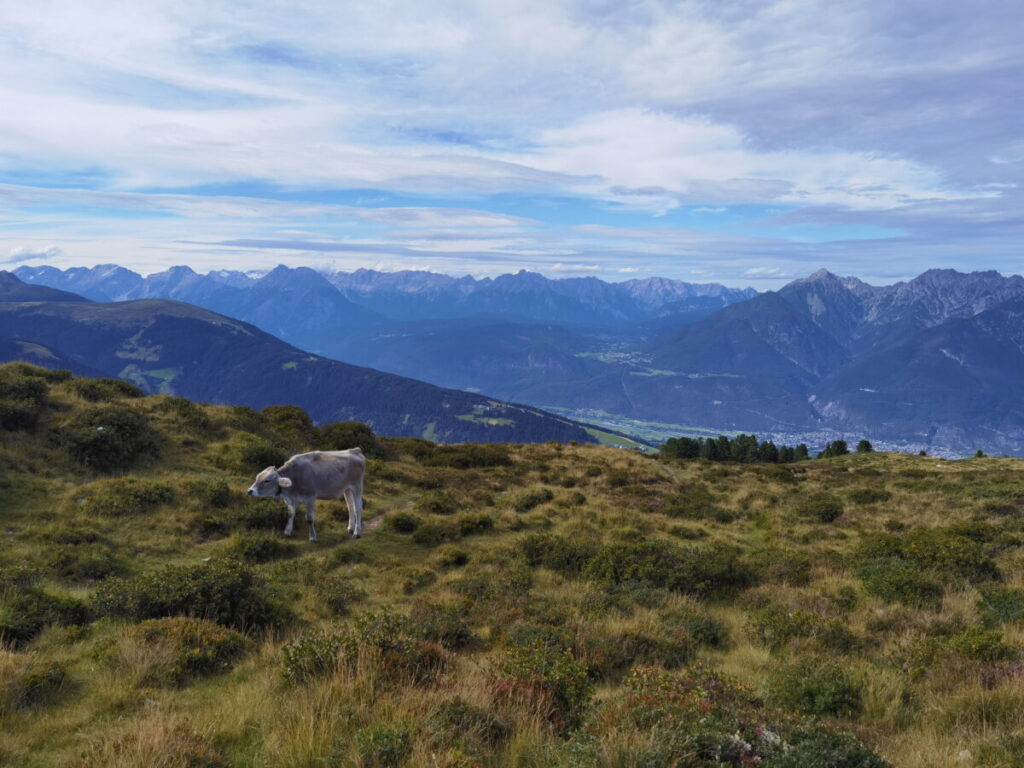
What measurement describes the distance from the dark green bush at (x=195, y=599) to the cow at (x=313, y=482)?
5.68 metres

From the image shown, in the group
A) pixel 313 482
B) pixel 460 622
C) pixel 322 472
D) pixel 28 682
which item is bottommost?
pixel 460 622

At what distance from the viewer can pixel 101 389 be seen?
25469mm

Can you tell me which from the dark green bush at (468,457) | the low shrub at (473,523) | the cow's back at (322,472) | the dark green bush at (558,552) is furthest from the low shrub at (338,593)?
the dark green bush at (468,457)

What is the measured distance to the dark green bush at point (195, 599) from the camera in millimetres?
9664

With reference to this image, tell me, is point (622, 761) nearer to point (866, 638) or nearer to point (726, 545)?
point (866, 638)

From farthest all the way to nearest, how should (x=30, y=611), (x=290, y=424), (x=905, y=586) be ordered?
(x=290, y=424) → (x=905, y=586) → (x=30, y=611)

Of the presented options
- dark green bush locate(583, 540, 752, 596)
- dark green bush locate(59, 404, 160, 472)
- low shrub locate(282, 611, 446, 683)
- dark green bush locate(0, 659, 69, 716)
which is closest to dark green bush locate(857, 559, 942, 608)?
dark green bush locate(583, 540, 752, 596)

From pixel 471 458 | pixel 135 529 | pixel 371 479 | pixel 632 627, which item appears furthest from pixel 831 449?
pixel 135 529

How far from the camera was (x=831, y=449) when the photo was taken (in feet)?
223

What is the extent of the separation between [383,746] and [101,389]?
27.9 metres

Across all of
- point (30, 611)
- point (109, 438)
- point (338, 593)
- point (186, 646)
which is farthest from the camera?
point (109, 438)

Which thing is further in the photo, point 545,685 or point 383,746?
point 545,685

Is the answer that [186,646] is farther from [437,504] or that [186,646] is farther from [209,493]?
[437,504]

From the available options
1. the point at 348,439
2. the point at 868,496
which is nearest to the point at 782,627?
the point at 868,496
